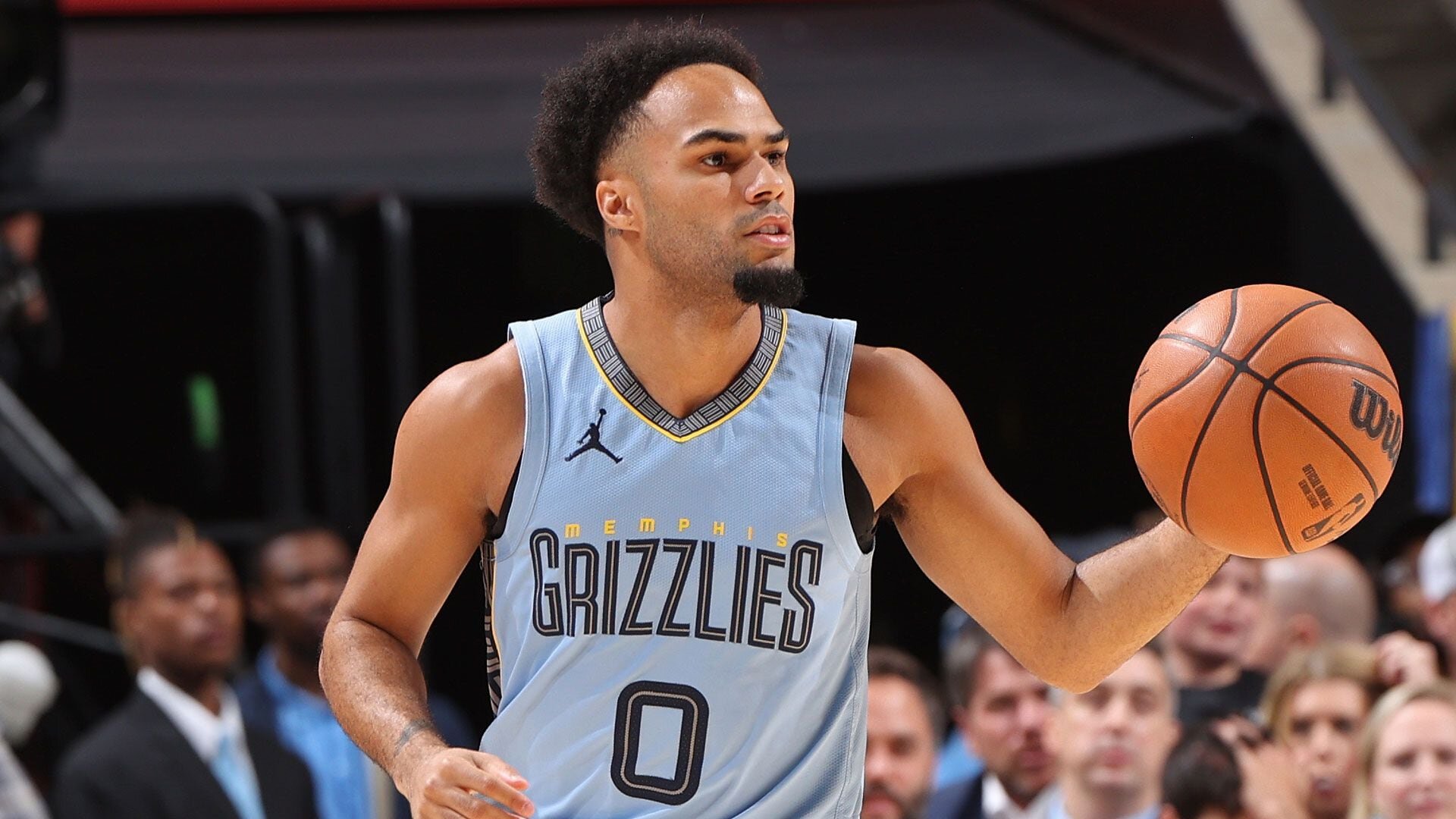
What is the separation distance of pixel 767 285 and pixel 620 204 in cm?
28

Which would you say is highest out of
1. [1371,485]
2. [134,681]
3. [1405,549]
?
[1371,485]

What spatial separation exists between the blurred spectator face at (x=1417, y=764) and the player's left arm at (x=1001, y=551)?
196 cm

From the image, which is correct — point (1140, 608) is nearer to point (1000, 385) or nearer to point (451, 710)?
point (451, 710)

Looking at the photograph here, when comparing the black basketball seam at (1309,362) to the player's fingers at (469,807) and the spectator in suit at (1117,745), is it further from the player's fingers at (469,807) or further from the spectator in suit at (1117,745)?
the spectator in suit at (1117,745)

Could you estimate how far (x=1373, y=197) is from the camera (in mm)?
8734

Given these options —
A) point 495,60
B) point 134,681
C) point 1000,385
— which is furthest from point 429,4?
point 134,681

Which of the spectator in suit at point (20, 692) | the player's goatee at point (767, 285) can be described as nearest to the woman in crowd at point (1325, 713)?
the player's goatee at point (767, 285)

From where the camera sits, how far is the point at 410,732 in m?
2.69

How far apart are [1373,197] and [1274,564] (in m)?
3.39

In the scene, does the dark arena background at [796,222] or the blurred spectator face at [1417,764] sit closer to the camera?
the blurred spectator face at [1417,764]

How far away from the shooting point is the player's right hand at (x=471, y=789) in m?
2.42

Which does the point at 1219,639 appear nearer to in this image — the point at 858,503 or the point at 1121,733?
the point at 1121,733

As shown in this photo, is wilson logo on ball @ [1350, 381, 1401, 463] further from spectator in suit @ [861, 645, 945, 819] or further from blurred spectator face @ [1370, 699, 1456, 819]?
spectator in suit @ [861, 645, 945, 819]

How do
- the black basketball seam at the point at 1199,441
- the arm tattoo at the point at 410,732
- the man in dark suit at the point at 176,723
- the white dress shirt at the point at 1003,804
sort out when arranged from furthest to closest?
1. the man in dark suit at the point at 176,723
2. the white dress shirt at the point at 1003,804
3. the black basketball seam at the point at 1199,441
4. the arm tattoo at the point at 410,732
